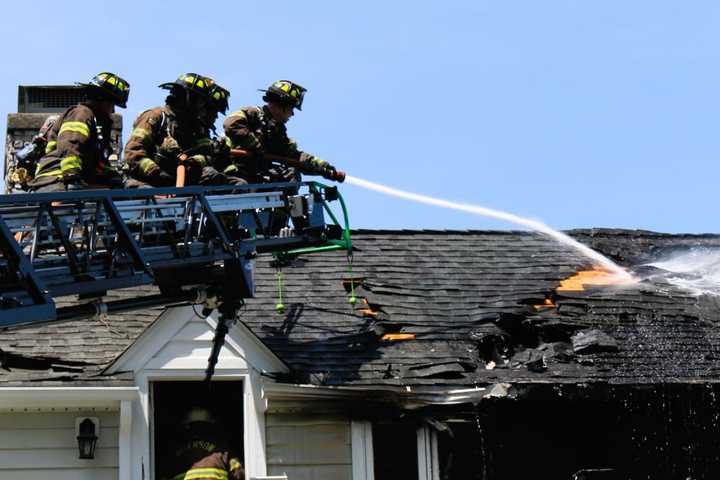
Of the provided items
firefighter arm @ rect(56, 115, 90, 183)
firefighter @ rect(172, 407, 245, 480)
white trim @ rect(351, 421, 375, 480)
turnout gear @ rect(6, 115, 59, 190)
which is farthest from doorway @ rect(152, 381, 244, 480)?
firefighter arm @ rect(56, 115, 90, 183)

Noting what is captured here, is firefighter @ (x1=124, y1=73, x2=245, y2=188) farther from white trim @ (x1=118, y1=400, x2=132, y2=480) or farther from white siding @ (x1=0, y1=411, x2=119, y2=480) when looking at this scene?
white siding @ (x1=0, y1=411, x2=119, y2=480)

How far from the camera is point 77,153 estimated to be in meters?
10.0

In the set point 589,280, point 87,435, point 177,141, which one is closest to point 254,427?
point 87,435

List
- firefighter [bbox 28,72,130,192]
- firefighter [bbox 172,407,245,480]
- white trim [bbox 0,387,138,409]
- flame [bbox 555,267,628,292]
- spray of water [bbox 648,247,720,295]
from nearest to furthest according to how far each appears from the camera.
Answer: firefighter [bbox 28,72,130,192], white trim [bbox 0,387,138,409], firefighter [bbox 172,407,245,480], flame [bbox 555,267,628,292], spray of water [bbox 648,247,720,295]

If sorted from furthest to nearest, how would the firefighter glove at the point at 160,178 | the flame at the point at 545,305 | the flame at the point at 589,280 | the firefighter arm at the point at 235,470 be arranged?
the flame at the point at 589,280 < the flame at the point at 545,305 < the firefighter glove at the point at 160,178 < the firefighter arm at the point at 235,470

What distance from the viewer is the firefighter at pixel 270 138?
1251cm

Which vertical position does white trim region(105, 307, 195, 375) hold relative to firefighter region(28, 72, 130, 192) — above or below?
below

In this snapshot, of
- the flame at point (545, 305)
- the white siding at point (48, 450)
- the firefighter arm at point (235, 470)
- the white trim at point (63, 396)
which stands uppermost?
the flame at point (545, 305)

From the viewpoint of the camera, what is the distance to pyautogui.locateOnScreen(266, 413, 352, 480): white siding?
10.9m

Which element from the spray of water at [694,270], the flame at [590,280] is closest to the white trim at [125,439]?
the flame at [590,280]

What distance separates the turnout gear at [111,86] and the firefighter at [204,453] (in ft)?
8.42

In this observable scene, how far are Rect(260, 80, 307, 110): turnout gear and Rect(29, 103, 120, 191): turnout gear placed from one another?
2.55 metres

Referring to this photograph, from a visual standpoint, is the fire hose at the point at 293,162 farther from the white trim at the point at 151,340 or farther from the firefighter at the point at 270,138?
the white trim at the point at 151,340

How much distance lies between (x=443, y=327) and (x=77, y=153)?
3.77m
